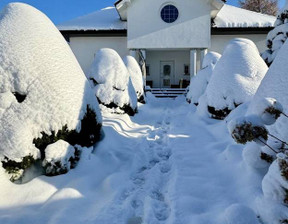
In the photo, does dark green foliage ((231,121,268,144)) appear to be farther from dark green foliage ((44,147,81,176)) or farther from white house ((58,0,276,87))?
white house ((58,0,276,87))

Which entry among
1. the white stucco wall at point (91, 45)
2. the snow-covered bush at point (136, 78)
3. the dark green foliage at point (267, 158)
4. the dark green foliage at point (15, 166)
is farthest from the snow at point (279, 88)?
the white stucco wall at point (91, 45)

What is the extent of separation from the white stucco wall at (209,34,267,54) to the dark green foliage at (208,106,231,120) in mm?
13209

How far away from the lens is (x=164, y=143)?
6000 millimetres

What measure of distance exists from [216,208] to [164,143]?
303cm

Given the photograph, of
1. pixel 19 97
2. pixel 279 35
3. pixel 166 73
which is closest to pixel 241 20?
pixel 166 73

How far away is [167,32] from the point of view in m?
18.3

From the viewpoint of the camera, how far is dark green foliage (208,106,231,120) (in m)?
7.29

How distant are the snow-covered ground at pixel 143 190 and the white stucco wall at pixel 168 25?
46.4 ft

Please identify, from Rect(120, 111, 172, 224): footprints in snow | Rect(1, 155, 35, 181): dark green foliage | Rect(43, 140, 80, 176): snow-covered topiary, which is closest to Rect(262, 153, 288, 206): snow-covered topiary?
Rect(120, 111, 172, 224): footprints in snow

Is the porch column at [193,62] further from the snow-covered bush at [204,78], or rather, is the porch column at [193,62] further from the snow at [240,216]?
the snow at [240,216]

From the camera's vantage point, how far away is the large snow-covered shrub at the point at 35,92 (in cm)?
365

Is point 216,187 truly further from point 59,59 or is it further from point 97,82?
point 97,82

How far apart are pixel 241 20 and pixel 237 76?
14622 millimetres

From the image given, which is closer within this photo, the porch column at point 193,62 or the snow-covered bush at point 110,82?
the snow-covered bush at point 110,82
